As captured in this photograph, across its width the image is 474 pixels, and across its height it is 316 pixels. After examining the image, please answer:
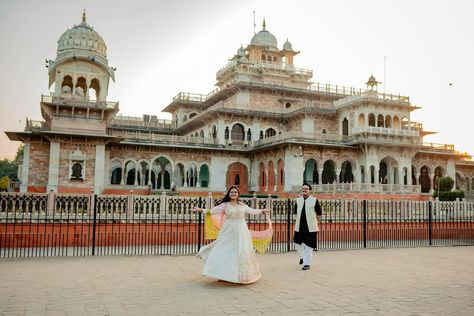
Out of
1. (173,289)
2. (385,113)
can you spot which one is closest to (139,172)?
(385,113)

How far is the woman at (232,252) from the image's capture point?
283 inches

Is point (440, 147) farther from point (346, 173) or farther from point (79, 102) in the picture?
point (79, 102)

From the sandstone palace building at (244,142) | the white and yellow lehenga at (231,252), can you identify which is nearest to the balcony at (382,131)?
the sandstone palace building at (244,142)

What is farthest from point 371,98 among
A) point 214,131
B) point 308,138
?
point 214,131

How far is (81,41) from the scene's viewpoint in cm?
3130

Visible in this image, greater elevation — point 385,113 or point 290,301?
point 385,113

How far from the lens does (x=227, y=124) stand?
35.8 metres

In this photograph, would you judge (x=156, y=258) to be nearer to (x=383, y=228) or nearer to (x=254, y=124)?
(x=383, y=228)

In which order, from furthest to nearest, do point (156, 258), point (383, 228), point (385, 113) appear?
point (385, 113) < point (383, 228) < point (156, 258)

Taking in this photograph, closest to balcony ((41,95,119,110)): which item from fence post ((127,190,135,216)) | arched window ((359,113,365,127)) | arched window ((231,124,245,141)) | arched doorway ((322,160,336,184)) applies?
arched window ((231,124,245,141))

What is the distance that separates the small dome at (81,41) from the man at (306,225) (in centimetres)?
2569

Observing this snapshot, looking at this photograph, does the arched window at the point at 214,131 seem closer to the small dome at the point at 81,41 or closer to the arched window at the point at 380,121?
the small dome at the point at 81,41

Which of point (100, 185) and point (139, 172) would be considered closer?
point (100, 185)

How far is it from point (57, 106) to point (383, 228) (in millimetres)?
22748
